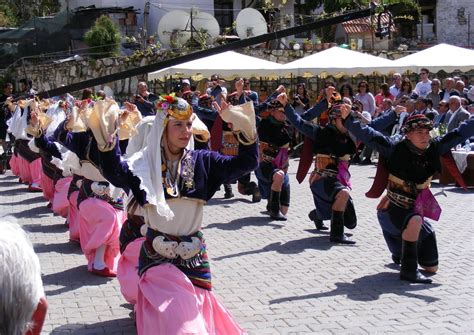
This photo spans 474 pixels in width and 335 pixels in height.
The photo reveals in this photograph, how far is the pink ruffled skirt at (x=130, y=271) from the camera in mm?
6137

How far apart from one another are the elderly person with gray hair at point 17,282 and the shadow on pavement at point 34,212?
941cm

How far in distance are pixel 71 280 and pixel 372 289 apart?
2996 millimetres

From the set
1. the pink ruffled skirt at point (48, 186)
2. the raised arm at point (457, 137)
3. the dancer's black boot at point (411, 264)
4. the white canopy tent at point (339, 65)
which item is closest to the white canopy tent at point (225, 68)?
the white canopy tent at point (339, 65)

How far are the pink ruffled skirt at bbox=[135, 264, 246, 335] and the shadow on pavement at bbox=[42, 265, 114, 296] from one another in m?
2.52

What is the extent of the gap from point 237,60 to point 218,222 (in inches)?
345

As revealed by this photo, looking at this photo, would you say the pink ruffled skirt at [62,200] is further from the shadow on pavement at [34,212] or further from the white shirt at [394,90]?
the white shirt at [394,90]

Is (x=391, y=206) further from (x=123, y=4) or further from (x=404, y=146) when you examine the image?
(x=123, y=4)

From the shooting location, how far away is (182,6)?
3072cm

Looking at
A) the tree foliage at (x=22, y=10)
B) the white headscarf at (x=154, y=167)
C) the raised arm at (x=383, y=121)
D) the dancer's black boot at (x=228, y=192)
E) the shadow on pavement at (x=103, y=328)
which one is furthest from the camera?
the tree foliage at (x=22, y=10)

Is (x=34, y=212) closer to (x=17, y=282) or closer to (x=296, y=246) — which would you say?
(x=296, y=246)

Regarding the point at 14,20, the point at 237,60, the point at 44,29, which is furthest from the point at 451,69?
the point at 14,20

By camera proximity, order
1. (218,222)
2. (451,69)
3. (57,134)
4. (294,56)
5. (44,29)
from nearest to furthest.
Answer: (57,134)
(218,222)
(451,69)
(294,56)
(44,29)

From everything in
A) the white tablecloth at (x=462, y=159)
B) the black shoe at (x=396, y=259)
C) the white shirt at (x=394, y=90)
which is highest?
the white shirt at (x=394, y=90)

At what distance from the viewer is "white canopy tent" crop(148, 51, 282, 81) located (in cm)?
1822
